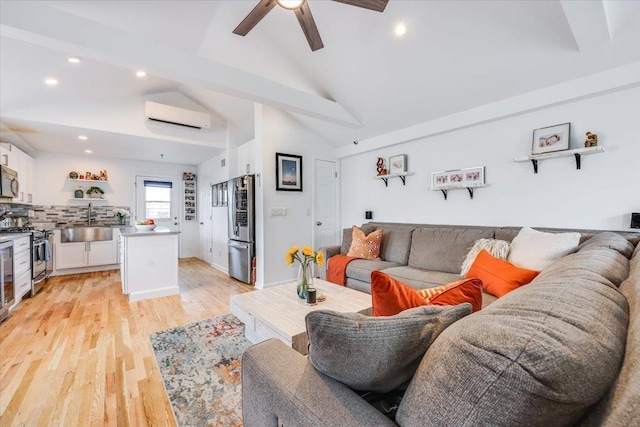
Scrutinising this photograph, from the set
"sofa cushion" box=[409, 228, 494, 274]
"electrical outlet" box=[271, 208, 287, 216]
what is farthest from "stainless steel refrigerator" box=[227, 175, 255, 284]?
"sofa cushion" box=[409, 228, 494, 274]

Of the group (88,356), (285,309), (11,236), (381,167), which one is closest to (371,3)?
(285,309)

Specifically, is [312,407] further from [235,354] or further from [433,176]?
[433,176]

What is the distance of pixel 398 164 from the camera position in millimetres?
3953

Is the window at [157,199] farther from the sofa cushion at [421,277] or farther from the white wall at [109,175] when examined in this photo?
the sofa cushion at [421,277]

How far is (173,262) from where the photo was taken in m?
3.75

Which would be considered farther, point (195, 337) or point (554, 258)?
point (195, 337)

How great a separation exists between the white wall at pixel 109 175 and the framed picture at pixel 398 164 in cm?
502

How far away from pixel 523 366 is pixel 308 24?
2.36 meters

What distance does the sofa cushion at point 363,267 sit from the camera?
3.09 m

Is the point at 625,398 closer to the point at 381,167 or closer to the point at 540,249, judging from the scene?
the point at 540,249

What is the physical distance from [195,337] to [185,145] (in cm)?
366

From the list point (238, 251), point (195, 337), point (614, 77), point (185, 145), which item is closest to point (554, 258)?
point (614, 77)

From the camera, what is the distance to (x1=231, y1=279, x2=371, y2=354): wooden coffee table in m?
1.73

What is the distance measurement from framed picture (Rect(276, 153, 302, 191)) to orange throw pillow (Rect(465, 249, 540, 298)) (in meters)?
2.78
